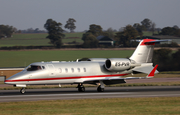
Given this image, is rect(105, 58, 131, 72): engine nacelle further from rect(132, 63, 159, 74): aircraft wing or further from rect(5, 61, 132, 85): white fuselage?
rect(132, 63, 159, 74): aircraft wing

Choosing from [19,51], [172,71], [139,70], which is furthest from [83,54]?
[139,70]

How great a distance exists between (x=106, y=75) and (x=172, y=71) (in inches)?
1536

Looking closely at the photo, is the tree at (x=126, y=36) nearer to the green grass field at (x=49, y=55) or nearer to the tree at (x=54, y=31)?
the green grass field at (x=49, y=55)

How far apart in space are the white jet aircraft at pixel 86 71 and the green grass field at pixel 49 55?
4326 centimetres

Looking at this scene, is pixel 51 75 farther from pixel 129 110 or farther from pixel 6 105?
pixel 129 110

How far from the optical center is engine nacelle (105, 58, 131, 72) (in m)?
31.0

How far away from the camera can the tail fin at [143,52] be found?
1304 inches

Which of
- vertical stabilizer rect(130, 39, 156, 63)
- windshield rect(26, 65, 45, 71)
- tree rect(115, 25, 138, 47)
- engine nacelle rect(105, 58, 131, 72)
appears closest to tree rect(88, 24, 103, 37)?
tree rect(115, 25, 138, 47)

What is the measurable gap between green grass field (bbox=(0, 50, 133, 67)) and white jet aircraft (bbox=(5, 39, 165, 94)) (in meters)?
43.3

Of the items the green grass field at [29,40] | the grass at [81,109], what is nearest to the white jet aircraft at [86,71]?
the grass at [81,109]

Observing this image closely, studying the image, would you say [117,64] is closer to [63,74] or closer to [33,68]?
[63,74]

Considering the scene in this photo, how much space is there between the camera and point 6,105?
2028 centimetres

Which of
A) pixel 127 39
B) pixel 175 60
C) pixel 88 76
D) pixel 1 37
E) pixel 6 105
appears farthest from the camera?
pixel 1 37

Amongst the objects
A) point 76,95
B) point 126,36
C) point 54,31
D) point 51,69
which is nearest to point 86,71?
point 51,69
